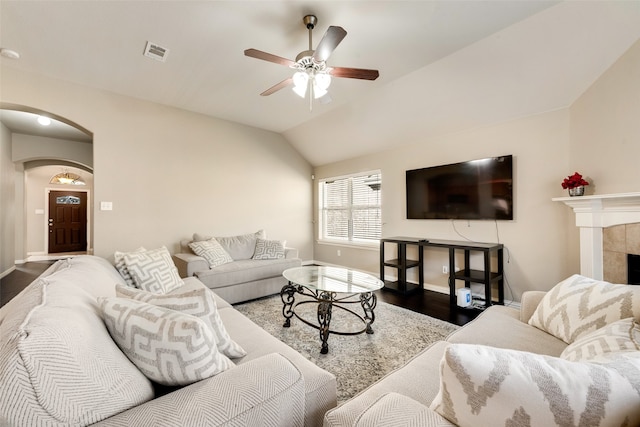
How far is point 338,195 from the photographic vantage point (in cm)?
557

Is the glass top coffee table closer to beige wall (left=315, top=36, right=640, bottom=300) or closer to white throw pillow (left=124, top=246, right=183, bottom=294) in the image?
white throw pillow (left=124, top=246, right=183, bottom=294)

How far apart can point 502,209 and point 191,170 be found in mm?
4528

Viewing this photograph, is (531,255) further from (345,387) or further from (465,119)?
(345,387)

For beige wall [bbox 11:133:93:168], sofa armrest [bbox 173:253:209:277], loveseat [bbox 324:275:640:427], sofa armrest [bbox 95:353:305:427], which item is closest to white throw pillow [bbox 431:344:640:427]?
loveseat [bbox 324:275:640:427]

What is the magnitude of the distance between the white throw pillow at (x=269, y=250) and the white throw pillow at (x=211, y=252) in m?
0.44

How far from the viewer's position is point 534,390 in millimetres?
594

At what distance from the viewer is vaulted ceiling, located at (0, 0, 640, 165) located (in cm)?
213

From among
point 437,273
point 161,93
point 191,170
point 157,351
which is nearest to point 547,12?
point 437,273

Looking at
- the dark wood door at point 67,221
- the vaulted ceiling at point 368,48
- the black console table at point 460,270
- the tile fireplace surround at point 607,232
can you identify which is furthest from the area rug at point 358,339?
the dark wood door at point 67,221

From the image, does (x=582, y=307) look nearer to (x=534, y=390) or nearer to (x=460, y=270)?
(x=534, y=390)

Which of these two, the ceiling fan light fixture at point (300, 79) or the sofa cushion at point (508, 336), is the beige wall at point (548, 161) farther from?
the ceiling fan light fixture at point (300, 79)

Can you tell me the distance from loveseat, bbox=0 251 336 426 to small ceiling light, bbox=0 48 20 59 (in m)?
3.09

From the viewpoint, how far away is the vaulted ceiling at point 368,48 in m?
2.13

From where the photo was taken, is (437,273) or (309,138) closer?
(437,273)
